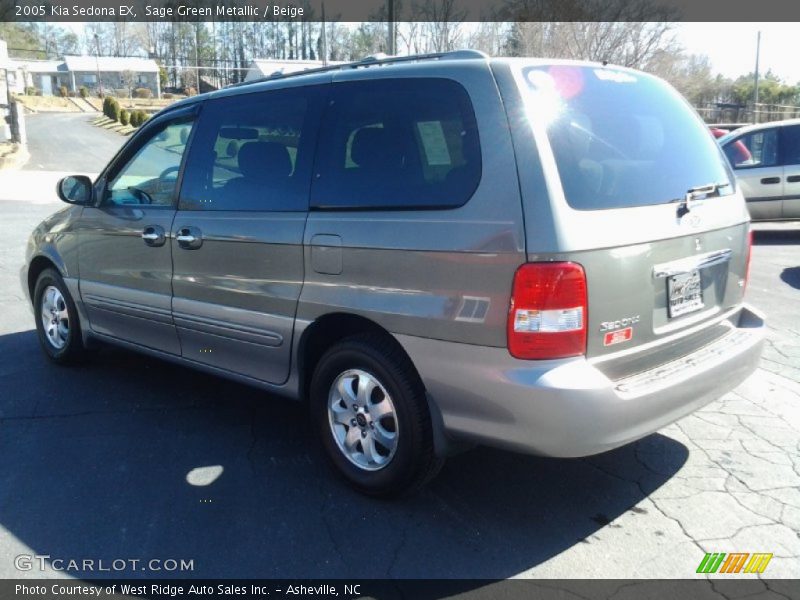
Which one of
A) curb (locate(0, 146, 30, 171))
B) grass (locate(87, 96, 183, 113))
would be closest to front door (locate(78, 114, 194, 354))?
curb (locate(0, 146, 30, 171))

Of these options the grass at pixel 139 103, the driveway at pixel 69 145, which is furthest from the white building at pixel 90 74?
the driveway at pixel 69 145

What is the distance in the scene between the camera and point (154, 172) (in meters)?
4.76

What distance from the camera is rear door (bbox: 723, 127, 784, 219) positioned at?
10.7 m

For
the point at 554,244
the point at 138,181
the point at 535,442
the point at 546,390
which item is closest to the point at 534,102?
the point at 554,244

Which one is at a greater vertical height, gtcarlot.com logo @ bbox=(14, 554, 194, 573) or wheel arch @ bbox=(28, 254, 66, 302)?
wheel arch @ bbox=(28, 254, 66, 302)

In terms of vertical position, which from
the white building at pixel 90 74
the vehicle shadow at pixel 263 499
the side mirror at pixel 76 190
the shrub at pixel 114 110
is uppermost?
the white building at pixel 90 74

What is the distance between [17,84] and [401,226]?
249 ft

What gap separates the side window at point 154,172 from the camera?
4430 millimetres

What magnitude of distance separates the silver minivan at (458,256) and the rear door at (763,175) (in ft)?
25.8

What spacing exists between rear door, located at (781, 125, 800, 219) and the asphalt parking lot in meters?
6.77

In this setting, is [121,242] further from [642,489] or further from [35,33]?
[35,33]

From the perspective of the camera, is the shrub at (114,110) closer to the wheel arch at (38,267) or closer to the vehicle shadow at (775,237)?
the vehicle shadow at (775,237)

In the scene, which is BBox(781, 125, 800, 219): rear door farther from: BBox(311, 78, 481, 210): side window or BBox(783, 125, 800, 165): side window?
BBox(311, 78, 481, 210): side window

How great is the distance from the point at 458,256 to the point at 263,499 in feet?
5.04
